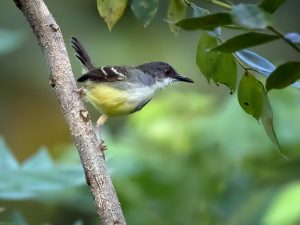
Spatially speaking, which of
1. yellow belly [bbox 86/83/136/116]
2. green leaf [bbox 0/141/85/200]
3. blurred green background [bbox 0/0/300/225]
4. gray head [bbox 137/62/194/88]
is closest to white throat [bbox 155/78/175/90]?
gray head [bbox 137/62/194/88]

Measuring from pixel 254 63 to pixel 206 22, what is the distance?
221 millimetres

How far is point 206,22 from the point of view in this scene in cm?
87

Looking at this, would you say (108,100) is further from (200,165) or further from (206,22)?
(206,22)

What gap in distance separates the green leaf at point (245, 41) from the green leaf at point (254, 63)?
0.17 m

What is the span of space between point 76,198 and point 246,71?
5.38ft

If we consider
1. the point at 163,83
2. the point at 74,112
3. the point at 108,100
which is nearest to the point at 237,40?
the point at 74,112

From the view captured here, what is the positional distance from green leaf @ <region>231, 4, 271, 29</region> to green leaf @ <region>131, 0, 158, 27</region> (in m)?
0.16

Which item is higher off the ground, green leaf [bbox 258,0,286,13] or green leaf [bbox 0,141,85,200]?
green leaf [bbox 258,0,286,13]

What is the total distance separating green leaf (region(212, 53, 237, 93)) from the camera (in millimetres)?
1083

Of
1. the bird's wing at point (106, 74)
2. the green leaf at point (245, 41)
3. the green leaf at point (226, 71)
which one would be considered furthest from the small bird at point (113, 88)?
the green leaf at point (245, 41)

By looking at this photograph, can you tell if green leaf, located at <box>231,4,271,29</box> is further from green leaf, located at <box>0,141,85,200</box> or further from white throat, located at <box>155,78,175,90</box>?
white throat, located at <box>155,78,175,90</box>

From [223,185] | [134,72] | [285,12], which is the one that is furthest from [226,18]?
[285,12]

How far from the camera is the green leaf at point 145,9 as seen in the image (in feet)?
3.25

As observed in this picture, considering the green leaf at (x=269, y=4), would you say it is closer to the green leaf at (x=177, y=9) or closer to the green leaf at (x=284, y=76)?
the green leaf at (x=284, y=76)
